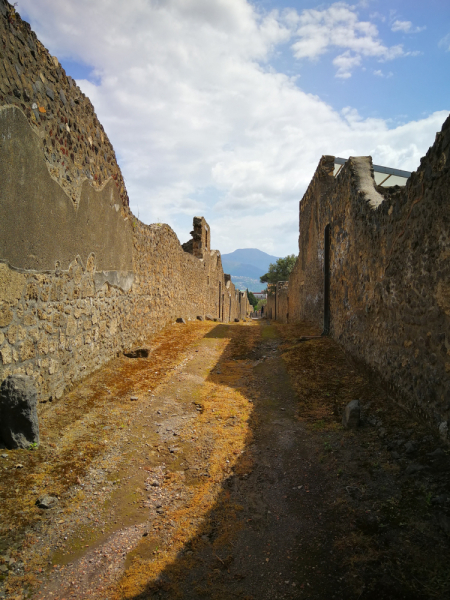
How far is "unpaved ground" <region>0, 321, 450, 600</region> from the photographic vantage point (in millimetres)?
2229

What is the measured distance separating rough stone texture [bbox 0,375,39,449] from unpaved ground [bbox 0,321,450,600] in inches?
6.4

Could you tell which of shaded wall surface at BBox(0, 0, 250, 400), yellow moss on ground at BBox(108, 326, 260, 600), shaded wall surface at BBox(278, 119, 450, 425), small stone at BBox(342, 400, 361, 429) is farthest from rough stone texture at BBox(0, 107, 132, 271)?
shaded wall surface at BBox(278, 119, 450, 425)

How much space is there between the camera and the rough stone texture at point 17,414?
131 inches

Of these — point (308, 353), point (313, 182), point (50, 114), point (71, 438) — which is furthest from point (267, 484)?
point (313, 182)

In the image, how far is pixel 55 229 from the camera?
14.7 feet

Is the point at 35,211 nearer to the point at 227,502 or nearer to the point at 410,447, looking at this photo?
the point at 227,502

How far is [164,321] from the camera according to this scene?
33.7 feet

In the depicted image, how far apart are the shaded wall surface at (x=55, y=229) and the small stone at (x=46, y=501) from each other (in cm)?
124

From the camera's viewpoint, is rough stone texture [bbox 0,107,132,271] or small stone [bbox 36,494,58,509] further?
rough stone texture [bbox 0,107,132,271]

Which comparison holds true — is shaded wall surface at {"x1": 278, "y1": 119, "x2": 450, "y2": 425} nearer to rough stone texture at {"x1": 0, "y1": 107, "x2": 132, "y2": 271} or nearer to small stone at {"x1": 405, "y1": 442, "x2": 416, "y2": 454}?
small stone at {"x1": 405, "y1": 442, "x2": 416, "y2": 454}

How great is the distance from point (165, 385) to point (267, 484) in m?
2.72

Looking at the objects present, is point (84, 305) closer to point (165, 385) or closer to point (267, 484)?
point (165, 385)

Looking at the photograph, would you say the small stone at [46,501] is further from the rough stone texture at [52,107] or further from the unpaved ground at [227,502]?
the rough stone texture at [52,107]

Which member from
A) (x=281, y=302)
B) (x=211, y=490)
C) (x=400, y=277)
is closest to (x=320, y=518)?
(x=211, y=490)
